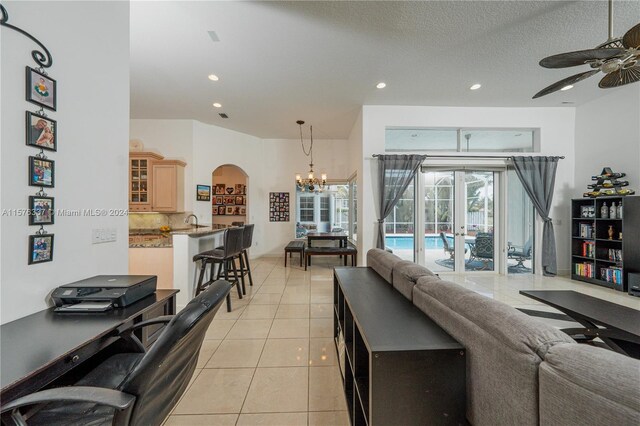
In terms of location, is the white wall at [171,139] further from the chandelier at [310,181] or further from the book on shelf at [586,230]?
the book on shelf at [586,230]

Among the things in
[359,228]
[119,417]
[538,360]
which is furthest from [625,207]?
[119,417]

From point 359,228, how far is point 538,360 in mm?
4321

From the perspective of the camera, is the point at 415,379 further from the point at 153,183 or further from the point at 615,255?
the point at 153,183

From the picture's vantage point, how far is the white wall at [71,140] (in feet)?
4.07

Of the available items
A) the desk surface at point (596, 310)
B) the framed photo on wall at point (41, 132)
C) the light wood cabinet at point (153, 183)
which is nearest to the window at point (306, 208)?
the light wood cabinet at point (153, 183)

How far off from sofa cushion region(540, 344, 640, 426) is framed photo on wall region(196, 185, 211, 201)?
6235 mm

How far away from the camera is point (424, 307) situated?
1.47 metres

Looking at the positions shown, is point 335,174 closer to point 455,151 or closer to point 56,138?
point 455,151

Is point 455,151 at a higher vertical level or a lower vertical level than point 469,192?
higher

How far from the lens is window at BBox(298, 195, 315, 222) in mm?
7551

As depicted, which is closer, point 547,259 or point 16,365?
point 16,365

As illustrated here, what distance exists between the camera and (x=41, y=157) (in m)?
1.37

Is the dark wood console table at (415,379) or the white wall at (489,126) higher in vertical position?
the white wall at (489,126)

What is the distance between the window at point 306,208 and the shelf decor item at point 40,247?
6.21 m
